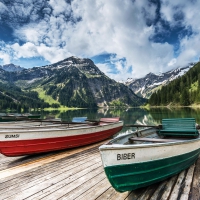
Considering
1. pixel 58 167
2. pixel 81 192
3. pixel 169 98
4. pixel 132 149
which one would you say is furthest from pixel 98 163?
pixel 169 98

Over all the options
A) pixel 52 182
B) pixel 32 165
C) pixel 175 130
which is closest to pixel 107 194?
pixel 52 182

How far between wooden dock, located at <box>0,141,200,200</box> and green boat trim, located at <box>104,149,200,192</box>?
41 centimetres

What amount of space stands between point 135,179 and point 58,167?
4092 mm

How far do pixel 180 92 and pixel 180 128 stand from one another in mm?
132814

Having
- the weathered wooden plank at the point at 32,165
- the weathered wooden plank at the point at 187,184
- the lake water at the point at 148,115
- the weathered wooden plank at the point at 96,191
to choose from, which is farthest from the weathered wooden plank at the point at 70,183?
the lake water at the point at 148,115

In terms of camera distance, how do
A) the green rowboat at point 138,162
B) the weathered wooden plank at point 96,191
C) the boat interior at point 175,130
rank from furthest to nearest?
the boat interior at point 175,130
the weathered wooden plank at point 96,191
the green rowboat at point 138,162

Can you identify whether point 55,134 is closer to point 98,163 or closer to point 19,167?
point 19,167

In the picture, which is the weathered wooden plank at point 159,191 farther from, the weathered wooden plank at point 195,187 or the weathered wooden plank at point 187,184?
the weathered wooden plank at point 195,187

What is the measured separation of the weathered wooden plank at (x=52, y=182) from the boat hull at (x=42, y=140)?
100 inches

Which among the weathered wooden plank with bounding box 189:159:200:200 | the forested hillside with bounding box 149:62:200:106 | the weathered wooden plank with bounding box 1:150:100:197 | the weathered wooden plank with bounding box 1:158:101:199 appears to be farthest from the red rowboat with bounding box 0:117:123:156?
the forested hillside with bounding box 149:62:200:106

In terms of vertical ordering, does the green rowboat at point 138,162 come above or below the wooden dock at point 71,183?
above

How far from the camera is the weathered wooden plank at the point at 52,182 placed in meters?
5.43

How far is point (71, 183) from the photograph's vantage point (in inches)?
237

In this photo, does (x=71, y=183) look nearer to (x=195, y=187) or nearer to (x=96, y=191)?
(x=96, y=191)
